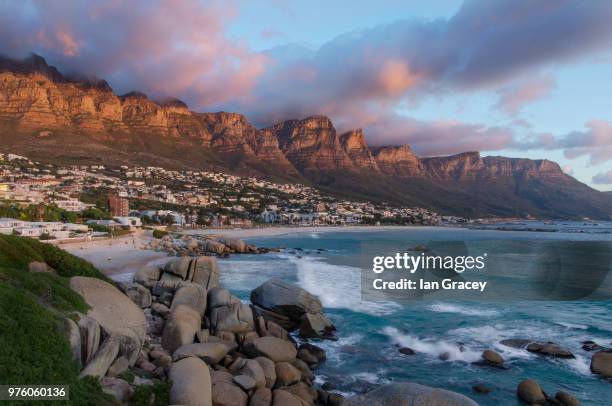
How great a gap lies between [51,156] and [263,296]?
170 metres

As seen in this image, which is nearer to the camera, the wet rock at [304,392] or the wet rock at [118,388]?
the wet rock at [118,388]

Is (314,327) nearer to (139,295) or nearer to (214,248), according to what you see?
(139,295)

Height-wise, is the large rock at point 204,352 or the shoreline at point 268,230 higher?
the large rock at point 204,352

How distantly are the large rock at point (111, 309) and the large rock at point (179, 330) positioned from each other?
3.90 ft

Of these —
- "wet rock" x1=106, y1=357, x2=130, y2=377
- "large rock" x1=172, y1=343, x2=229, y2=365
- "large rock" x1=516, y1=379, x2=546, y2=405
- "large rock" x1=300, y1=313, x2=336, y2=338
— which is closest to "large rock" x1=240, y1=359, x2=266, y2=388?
"large rock" x1=172, y1=343, x2=229, y2=365

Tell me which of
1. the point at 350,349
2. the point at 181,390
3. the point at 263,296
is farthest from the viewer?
the point at 263,296

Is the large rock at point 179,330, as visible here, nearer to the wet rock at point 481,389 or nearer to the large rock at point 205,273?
the large rock at point 205,273

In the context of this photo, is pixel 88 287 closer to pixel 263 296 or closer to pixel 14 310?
pixel 14 310

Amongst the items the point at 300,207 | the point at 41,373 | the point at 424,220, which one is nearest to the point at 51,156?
the point at 300,207

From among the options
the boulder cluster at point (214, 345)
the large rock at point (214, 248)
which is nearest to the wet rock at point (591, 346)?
the boulder cluster at point (214, 345)

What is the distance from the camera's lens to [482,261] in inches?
2067

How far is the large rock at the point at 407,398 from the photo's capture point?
749 cm

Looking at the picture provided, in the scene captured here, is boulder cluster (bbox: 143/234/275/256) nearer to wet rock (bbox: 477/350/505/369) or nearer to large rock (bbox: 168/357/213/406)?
wet rock (bbox: 477/350/505/369)

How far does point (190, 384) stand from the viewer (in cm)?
1009
